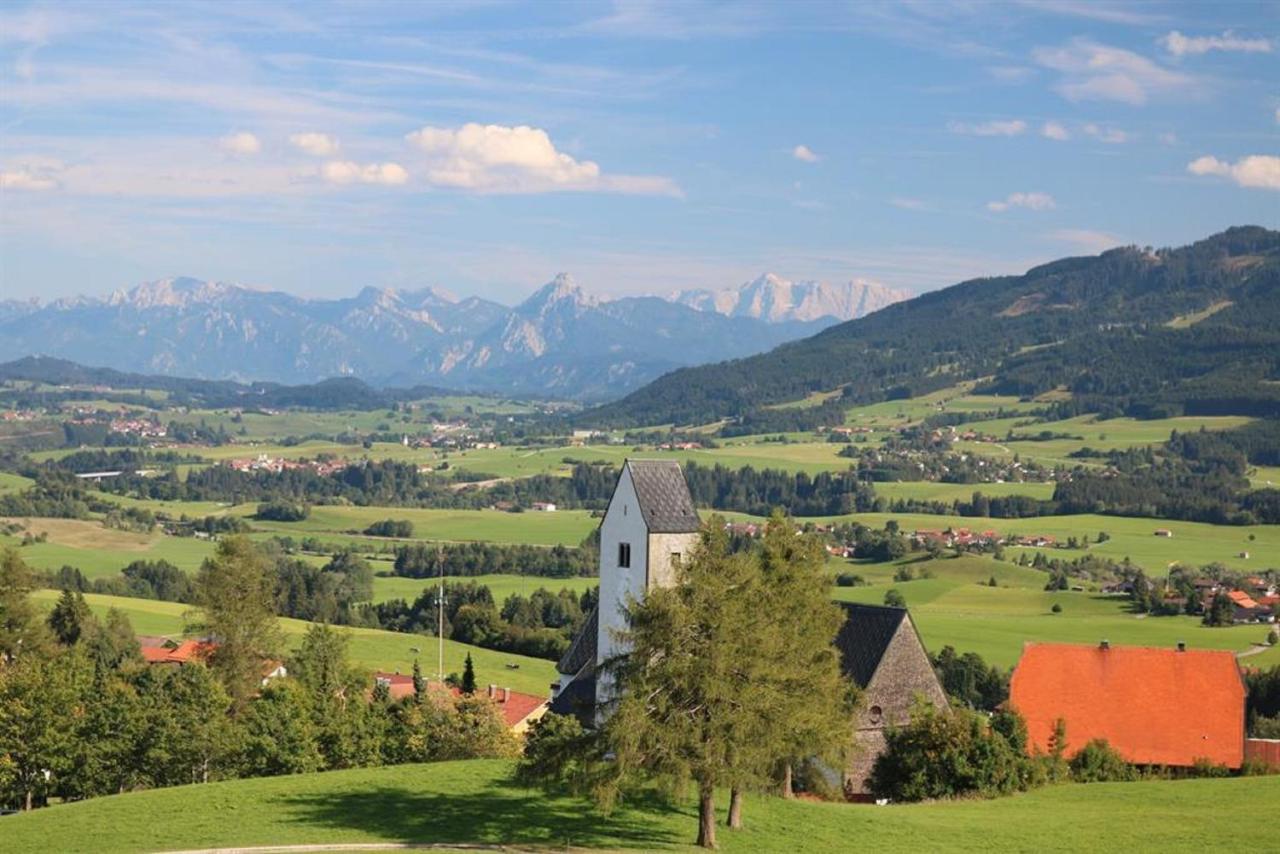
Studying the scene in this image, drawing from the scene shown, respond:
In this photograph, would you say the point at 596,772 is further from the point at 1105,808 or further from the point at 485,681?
the point at 485,681

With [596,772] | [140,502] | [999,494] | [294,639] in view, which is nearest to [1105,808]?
[596,772]

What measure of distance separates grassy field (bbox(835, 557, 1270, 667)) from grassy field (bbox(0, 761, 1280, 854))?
44.7 metres

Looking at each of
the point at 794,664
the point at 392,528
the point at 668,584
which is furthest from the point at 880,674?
the point at 392,528

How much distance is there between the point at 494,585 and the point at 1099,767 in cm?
8097

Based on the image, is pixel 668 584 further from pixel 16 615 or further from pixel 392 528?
pixel 392 528

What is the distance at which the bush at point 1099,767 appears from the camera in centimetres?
4459

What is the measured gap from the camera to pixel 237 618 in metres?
56.1

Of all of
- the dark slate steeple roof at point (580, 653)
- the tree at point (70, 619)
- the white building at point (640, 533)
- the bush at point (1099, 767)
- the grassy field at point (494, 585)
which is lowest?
the grassy field at point (494, 585)

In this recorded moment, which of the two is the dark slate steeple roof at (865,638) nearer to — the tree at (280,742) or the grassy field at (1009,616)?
the tree at (280,742)

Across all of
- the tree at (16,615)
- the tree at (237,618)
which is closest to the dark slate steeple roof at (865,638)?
the tree at (237,618)

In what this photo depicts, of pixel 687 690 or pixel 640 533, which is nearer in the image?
pixel 687 690

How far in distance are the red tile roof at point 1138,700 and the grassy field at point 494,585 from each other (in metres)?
64.2

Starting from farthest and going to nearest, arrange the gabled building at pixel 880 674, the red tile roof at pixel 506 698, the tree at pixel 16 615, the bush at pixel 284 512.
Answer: the bush at pixel 284 512 → the red tile roof at pixel 506 698 → the tree at pixel 16 615 → the gabled building at pixel 880 674

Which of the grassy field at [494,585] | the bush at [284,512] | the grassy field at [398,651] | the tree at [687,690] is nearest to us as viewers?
the tree at [687,690]
